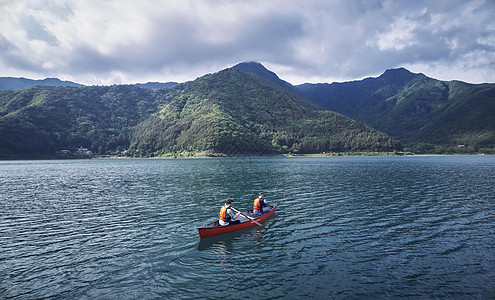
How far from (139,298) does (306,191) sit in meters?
42.0

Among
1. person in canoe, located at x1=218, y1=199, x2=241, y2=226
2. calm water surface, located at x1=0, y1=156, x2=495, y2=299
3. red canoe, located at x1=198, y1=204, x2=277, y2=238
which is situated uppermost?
person in canoe, located at x1=218, y1=199, x2=241, y2=226

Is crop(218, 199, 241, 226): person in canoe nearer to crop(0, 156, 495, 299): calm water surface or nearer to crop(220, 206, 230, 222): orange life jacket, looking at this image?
crop(220, 206, 230, 222): orange life jacket

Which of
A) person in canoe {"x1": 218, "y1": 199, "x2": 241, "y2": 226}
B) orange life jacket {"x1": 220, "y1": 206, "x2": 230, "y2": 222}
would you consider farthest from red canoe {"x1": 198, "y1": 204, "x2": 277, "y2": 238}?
A: orange life jacket {"x1": 220, "y1": 206, "x2": 230, "y2": 222}

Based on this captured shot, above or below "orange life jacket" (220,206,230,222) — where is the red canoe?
below

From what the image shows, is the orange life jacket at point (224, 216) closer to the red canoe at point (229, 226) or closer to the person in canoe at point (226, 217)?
the person in canoe at point (226, 217)

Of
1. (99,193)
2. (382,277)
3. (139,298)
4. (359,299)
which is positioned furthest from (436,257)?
(99,193)

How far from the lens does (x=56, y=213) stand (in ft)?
120

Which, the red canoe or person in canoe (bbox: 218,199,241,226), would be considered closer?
the red canoe

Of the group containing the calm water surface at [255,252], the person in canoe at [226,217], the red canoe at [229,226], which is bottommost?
the calm water surface at [255,252]

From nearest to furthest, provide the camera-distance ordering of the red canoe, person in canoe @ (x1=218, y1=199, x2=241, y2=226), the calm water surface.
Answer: the calm water surface → the red canoe → person in canoe @ (x1=218, y1=199, x2=241, y2=226)

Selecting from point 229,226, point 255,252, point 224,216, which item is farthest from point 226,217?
point 255,252

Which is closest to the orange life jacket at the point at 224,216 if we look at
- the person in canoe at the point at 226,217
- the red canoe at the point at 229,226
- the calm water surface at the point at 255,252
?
the person in canoe at the point at 226,217

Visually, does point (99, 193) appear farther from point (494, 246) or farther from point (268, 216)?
point (494, 246)

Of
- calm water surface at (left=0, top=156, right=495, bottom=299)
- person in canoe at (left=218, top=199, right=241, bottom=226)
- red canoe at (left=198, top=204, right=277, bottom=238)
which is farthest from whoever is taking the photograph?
person in canoe at (left=218, top=199, right=241, bottom=226)
